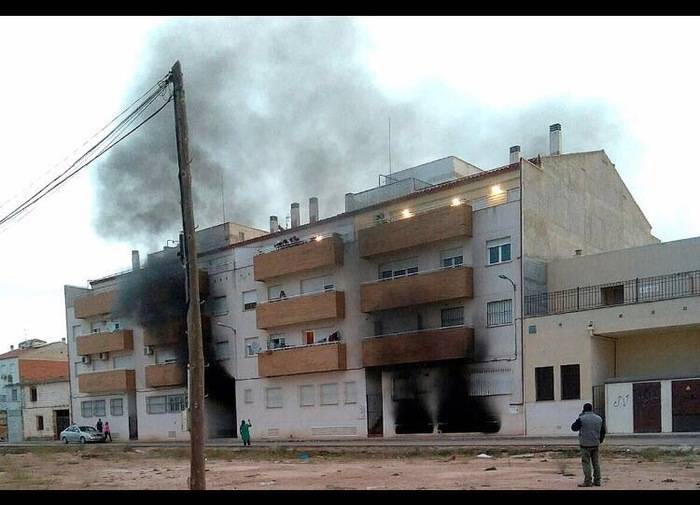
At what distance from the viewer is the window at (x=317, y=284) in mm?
38263

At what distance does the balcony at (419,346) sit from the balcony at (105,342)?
2107cm

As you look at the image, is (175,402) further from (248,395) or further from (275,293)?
(275,293)

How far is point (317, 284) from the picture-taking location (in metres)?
38.9

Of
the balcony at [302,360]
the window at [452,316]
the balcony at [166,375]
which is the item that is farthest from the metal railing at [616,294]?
the balcony at [166,375]

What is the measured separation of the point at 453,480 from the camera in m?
14.4

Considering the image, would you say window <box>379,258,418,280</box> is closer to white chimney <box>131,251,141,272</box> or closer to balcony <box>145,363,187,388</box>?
balcony <box>145,363,187,388</box>

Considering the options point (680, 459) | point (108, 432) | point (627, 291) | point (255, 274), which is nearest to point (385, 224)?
point (255, 274)

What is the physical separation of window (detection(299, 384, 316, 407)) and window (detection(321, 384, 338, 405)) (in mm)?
741

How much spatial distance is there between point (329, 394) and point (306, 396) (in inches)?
70.3

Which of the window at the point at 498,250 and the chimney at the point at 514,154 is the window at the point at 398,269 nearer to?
the window at the point at 498,250

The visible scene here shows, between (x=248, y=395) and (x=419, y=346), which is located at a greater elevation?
(x=419, y=346)

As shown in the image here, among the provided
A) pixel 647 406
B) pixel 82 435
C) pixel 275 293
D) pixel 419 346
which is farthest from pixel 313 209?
pixel 647 406

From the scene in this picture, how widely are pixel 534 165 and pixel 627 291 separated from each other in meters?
7.27
